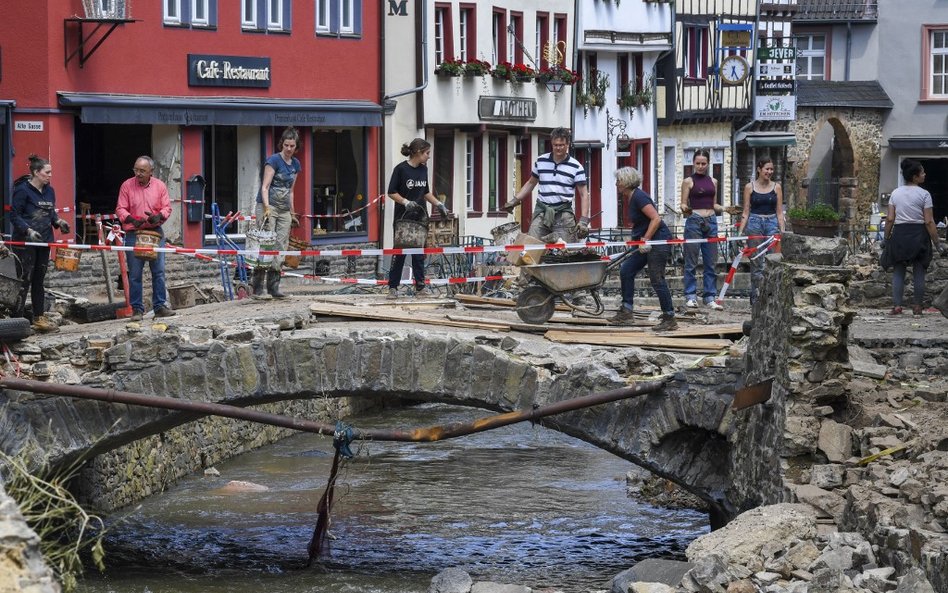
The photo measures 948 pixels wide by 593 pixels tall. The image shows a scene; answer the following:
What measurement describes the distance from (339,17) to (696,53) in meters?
16.9

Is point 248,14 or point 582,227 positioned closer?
point 582,227

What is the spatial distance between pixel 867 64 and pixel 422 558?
127 ft

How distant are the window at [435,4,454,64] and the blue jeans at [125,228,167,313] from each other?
1841cm

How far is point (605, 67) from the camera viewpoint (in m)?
43.2

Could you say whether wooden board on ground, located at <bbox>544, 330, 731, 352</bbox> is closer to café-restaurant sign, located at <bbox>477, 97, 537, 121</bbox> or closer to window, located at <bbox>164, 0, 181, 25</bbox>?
window, located at <bbox>164, 0, 181, 25</bbox>

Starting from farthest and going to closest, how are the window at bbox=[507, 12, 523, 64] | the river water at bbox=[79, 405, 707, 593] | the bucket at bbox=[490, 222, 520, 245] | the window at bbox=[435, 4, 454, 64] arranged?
the window at bbox=[507, 12, 523, 64]
the window at bbox=[435, 4, 454, 64]
the bucket at bbox=[490, 222, 520, 245]
the river water at bbox=[79, 405, 707, 593]

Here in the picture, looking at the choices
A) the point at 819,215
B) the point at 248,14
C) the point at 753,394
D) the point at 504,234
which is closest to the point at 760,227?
the point at 504,234

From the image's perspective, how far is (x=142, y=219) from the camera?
17.0 meters

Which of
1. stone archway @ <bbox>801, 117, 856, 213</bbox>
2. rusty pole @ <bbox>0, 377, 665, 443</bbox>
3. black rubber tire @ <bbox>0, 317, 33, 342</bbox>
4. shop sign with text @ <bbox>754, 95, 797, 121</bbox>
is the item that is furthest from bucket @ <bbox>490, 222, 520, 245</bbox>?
stone archway @ <bbox>801, 117, 856, 213</bbox>

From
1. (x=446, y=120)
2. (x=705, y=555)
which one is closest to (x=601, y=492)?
(x=705, y=555)

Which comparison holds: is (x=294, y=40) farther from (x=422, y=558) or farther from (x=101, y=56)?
(x=422, y=558)

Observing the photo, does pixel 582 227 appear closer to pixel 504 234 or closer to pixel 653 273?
pixel 653 273

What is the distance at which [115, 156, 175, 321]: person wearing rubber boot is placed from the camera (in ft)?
55.5

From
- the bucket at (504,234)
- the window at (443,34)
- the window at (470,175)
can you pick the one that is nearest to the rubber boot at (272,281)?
the bucket at (504,234)
